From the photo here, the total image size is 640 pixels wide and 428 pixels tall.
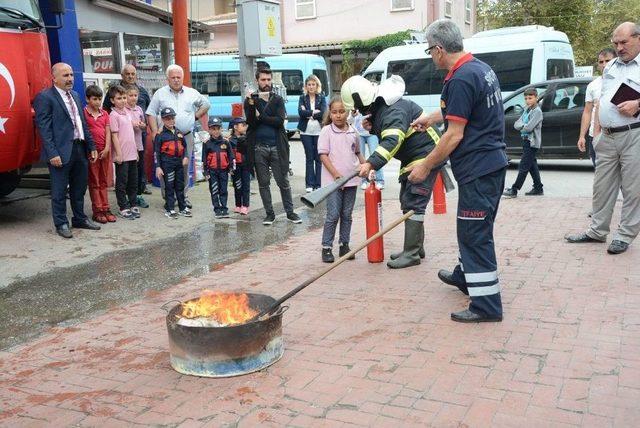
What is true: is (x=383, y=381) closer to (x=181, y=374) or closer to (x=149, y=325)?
(x=181, y=374)

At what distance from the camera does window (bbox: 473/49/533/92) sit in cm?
1753

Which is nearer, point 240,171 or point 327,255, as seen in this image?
point 327,255

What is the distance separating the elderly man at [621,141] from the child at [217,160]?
15.6ft

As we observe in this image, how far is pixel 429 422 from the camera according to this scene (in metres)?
3.22

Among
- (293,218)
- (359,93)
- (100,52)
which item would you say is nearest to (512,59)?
(100,52)

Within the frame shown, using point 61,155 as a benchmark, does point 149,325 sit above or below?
below

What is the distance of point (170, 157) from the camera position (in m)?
8.62

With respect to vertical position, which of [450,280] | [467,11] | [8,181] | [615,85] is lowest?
[450,280]

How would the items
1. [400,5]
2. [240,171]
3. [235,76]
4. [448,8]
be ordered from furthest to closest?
[448,8] < [400,5] < [235,76] < [240,171]

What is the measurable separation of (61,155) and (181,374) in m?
4.39

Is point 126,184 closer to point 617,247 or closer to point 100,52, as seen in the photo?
point 100,52

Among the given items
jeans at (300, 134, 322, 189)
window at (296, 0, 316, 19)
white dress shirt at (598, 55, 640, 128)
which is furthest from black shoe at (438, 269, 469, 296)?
window at (296, 0, 316, 19)

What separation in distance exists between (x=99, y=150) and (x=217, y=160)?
5.08 ft

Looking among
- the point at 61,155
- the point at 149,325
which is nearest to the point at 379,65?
the point at 61,155
